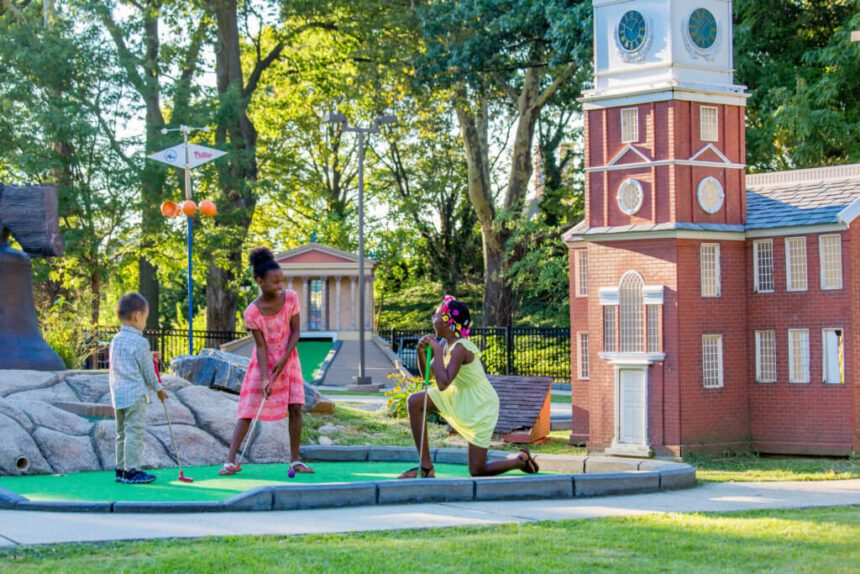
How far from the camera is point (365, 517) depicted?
917 centimetres

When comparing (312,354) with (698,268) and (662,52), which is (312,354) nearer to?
(698,268)

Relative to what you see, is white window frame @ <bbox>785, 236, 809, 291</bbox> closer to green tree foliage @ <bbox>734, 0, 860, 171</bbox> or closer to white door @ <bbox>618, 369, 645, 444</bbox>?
white door @ <bbox>618, 369, 645, 444</bbox>

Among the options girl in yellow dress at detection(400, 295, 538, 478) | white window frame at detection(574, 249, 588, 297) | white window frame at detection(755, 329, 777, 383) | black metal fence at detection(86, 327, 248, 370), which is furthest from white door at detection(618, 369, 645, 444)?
black metal fence at detection(86, 327, 248, 370)

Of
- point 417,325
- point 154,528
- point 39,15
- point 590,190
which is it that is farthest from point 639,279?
point 417,325

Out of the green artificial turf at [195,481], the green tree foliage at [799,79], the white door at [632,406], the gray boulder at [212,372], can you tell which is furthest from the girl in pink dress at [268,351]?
the green tree foliage at [799,79]

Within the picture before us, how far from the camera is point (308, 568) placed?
6.95 meters

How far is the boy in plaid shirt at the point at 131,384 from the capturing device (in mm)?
10641

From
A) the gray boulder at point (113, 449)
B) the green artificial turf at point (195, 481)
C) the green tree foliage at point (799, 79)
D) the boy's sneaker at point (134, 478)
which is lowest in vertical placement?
the green artificial turf at point (195, 481)

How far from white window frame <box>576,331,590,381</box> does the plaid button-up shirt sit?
9893 millimetres

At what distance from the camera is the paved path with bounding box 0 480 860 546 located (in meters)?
8.19

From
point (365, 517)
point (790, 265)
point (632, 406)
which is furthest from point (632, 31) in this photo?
point (365, 517)

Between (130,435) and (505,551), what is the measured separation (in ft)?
14.5

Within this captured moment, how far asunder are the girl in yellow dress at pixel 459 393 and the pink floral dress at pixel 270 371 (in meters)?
1.36

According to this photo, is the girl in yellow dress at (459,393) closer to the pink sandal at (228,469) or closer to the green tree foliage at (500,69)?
the pink sandal at (228,469)
